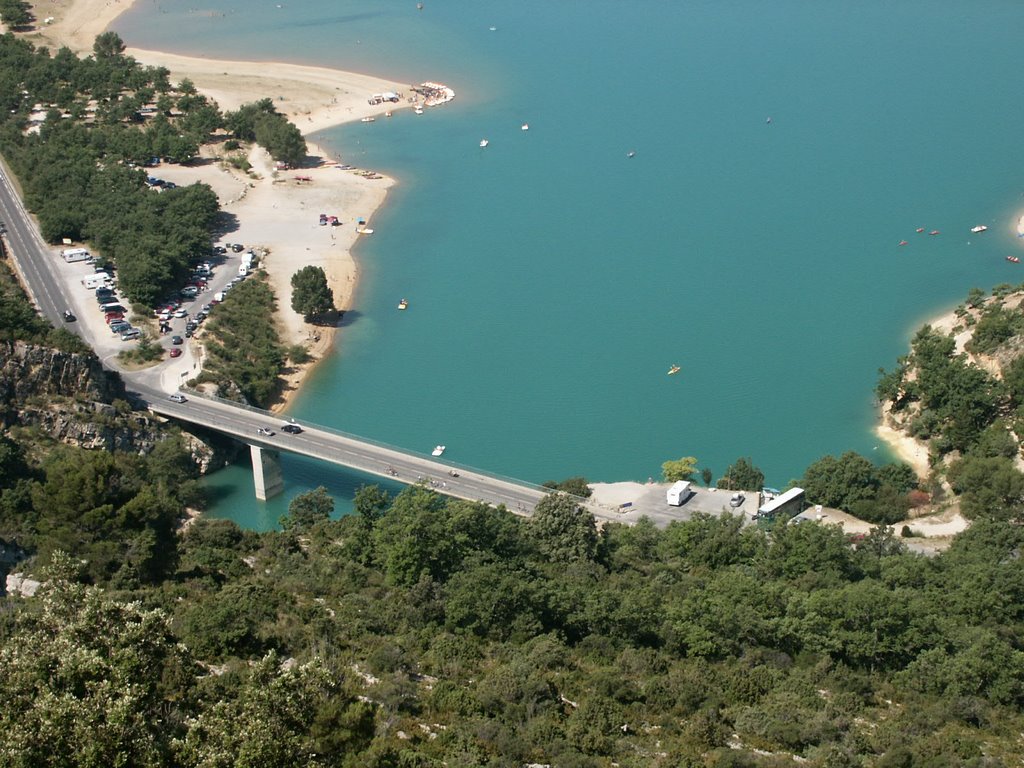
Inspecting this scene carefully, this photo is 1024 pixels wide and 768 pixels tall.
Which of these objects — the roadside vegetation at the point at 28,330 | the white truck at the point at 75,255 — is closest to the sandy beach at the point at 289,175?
the white truck at the point at 75,255

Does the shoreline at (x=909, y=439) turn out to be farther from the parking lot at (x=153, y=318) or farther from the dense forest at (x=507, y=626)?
the parking lot at (x=153, y=318)

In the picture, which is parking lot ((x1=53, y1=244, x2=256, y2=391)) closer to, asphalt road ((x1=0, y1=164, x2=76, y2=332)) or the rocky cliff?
asphalt road ((x1=0, y1=164, x2=76, y2=332))

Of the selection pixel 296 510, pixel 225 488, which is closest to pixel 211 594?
pixel 296 510

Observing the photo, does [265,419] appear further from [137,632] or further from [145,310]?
[137,632]

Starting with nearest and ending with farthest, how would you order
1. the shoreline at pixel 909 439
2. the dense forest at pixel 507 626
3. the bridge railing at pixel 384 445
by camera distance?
the dense forest at pixel 507 626, the bridge railing at pixel 384 445, the shoreline at pixel 909 439

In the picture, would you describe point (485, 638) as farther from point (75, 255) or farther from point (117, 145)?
point (117, 145)

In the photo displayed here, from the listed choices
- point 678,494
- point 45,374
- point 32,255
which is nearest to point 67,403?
point 45,374

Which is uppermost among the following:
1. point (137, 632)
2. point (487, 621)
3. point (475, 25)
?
point (137, 632)
